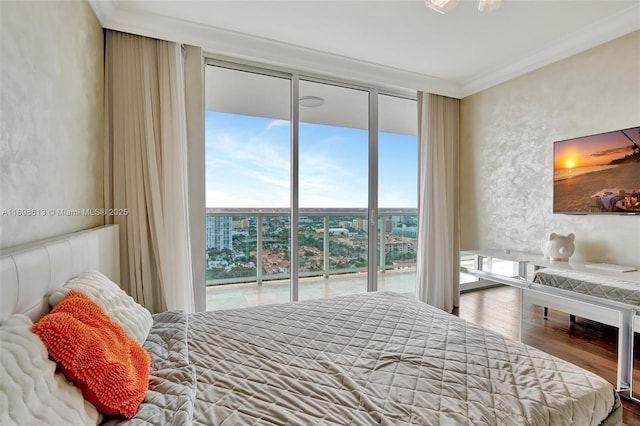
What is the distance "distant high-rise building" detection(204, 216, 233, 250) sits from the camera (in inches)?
118

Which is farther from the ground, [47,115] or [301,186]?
[47,115]

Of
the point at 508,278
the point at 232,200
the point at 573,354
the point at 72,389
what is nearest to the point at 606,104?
the point at 508,278

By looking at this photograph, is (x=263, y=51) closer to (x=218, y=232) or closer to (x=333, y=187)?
(x=333, y=187)

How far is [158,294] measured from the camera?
259 centimetres

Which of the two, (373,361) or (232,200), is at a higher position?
(232,200)

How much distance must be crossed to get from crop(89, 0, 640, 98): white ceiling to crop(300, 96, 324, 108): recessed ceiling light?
0.90 ft

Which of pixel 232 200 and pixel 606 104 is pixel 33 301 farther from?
pixel 606 104

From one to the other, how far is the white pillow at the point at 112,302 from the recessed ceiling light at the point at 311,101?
246 centimetres

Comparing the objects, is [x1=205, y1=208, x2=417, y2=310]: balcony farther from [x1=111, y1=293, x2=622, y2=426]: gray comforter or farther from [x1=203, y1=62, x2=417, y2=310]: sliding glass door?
[x1=111, y1=293, x2=622, y2=426]: gray comforter

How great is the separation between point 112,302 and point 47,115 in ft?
3.08

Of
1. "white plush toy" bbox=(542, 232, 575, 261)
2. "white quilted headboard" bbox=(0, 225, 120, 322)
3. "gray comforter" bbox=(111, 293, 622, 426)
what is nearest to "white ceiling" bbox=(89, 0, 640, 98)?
"white plush toy" bbox=(542, 232, 575, 261)

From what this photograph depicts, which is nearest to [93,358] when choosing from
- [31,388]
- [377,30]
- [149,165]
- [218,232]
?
[31,388]

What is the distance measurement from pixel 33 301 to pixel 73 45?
1506 millimetres

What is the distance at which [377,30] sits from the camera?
2596 millimetres
